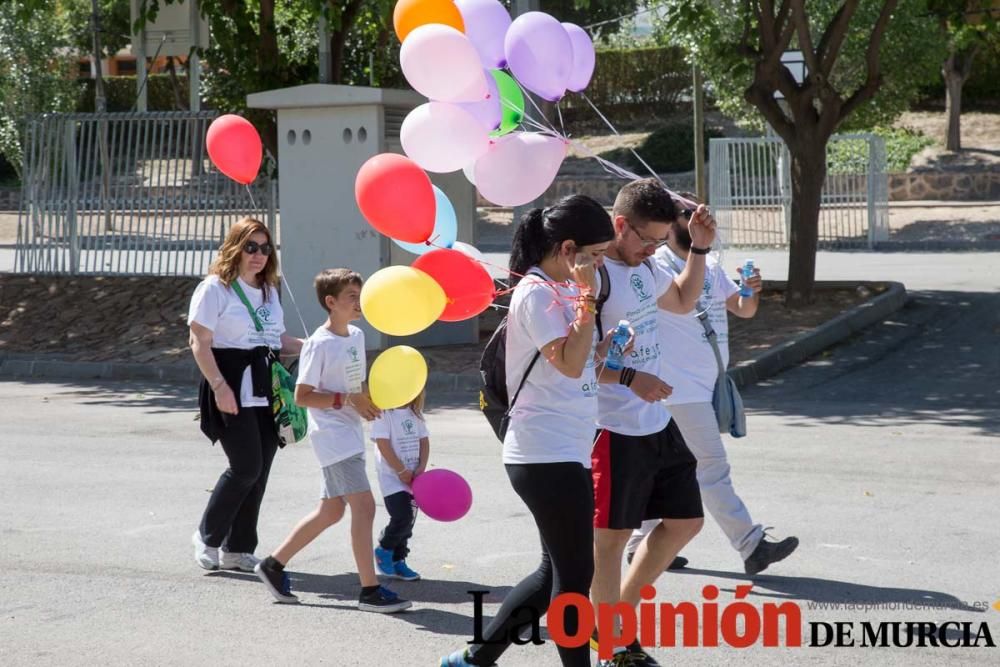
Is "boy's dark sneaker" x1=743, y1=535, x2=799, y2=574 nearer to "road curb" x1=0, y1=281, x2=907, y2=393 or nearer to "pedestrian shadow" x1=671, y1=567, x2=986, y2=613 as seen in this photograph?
"pedestrian shadow" x1=671, y1=567, x2=986, y2=613

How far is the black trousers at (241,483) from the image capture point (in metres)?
6.25

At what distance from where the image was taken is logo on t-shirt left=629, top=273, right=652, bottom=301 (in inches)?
188

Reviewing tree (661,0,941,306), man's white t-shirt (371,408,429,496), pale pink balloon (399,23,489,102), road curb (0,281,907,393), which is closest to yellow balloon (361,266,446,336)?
pale pink balloon (399,23,489,102)

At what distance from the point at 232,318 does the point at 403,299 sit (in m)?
2.00

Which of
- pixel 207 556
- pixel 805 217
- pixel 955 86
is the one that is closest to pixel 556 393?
pixel 207 556

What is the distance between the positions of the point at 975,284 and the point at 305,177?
28.9ft

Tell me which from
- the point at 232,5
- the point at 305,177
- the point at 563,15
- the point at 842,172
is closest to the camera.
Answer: the point at 305,177

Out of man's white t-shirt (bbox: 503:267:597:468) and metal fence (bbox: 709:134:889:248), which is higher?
metal fence (bbox: 709:134:889:248)

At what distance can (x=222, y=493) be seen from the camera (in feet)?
20.7

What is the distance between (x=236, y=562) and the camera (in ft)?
20.9

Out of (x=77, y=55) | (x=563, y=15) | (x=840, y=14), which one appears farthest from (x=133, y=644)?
(x=77, y=55)

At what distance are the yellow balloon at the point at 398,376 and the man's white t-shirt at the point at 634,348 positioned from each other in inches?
27.3

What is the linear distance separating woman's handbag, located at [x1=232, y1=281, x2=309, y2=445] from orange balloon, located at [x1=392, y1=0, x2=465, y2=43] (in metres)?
1.69

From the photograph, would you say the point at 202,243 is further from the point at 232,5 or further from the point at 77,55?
the point at 77,55
